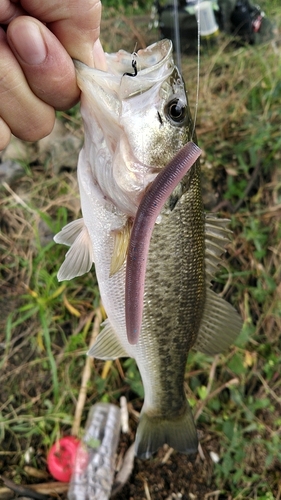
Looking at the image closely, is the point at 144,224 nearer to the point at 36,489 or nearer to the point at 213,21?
the point at 36,489

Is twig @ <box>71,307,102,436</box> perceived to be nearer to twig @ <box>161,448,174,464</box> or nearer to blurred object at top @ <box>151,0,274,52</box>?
twig @ <box>161,448,174,464</box>

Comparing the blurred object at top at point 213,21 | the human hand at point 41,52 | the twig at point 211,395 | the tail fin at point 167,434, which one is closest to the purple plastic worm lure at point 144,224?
the human hand at point 41,52

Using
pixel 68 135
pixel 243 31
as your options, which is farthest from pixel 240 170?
pixel 243 31

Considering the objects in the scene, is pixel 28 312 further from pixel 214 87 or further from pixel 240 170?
pixel 214 87

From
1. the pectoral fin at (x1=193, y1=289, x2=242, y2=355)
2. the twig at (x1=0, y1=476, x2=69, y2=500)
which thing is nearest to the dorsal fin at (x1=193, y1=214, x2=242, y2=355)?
the pectoral fin at (x1=193, y1=289, x2=242, y2=355)

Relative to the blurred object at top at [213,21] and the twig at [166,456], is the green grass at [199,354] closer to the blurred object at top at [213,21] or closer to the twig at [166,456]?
the twig at [166,456]
